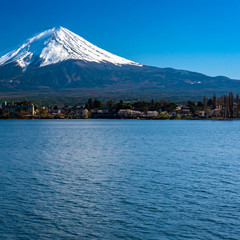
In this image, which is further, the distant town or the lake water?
the distant town

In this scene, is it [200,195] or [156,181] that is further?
[156,181]

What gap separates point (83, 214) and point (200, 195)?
454 cm

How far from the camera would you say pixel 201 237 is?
995cm

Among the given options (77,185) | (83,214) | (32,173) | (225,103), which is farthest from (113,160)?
(225,103)

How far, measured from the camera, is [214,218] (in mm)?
11344

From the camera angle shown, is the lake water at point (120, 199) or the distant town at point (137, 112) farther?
the distant town at point (137, 112)

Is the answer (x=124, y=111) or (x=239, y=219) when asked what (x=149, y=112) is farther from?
(x=239, y=219)

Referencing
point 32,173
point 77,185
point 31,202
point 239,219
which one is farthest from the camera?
point 32,173

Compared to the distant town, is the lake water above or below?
below

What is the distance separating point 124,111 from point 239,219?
11058 centimetres

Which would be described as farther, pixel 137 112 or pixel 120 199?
pixel 137 112

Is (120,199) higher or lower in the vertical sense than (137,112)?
lower

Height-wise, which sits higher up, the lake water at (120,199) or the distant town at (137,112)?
the distant town at (137,112)

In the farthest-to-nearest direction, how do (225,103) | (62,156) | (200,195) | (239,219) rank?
(225,103)
(62,156)
(200,195)
(239,219)
